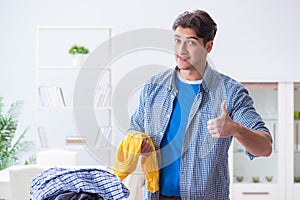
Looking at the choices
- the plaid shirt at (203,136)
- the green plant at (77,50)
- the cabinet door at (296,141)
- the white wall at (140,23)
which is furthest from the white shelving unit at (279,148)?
the plaid shirt at (203,136)

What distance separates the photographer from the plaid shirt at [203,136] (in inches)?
75.2

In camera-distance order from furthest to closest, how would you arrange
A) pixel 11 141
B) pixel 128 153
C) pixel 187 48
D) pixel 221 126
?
pixel 11 141, pixel 187 48, pixel 128 153, pixel 221 126

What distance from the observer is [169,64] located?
5.21 m

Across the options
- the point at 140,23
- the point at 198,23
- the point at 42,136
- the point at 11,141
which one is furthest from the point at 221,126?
the point at 11,141

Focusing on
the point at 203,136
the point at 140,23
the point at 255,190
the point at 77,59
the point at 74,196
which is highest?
the point at 140,23

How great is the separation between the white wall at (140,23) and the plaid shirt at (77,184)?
3832 millimetres

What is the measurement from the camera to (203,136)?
193cm

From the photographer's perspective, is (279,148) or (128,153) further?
(279,148)

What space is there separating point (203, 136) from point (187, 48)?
304mm

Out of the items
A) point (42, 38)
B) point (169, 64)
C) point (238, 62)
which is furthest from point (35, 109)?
point (238, 62)

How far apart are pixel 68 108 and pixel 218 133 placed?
131 inches

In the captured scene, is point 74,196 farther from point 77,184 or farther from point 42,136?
point 42,136

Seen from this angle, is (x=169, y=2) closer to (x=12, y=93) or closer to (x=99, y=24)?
(x=99, y=24)

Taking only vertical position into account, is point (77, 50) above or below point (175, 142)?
above
